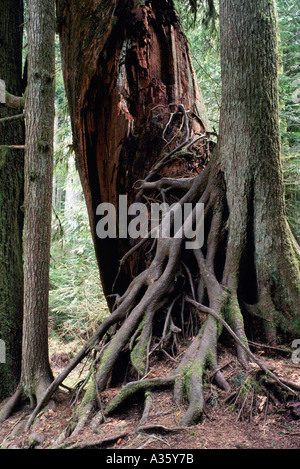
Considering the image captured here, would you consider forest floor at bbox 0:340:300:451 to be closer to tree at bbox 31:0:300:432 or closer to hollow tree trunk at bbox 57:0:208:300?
tree at bbox 31:0:300:432

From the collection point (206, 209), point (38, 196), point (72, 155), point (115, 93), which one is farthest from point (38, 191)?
point (72, 155)

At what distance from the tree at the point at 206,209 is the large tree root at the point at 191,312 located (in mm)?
12

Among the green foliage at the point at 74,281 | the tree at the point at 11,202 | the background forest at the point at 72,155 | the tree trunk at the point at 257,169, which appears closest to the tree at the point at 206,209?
the tree trunk at the point at 257,169

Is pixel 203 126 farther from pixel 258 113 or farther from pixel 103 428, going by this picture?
pixel 103 428

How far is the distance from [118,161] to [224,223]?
207 centimetres

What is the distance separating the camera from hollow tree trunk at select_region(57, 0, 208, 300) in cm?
486

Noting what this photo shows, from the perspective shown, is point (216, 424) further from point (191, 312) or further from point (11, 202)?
point (11, 202)

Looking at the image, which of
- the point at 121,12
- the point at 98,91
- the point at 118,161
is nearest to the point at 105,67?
the point at 98,91

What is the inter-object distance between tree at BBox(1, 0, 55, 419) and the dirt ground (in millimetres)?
1162

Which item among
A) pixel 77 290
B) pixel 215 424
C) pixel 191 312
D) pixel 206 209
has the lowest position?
pixel 215 424

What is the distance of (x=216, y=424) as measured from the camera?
2268 mm

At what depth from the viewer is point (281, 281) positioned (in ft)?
10.6

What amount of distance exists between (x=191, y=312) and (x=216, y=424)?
4.39 feet

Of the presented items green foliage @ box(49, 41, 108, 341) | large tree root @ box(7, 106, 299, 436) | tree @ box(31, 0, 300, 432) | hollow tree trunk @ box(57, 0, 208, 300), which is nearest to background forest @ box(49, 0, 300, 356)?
green foliage @ box(49, 41, 108, 341)
